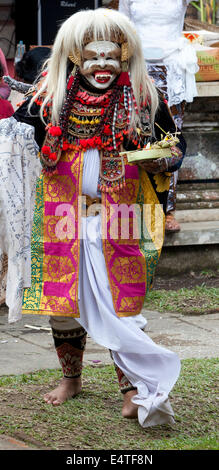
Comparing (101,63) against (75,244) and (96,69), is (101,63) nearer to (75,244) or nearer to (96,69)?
(96,69)

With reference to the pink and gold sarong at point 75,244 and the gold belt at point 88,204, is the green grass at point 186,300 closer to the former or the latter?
the pink and gold sarong at point 75,244

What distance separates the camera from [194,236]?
734 centimetres

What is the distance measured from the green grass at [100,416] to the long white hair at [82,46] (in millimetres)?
1413

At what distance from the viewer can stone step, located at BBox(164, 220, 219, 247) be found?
7.27 metres

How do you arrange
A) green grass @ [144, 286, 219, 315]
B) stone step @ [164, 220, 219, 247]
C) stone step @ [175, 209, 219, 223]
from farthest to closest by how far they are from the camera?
stone step @ [175, 209, 219, 223]
stone step @ [164, 220, 219, 247]
green grass @ [144, 286, 219, 315]

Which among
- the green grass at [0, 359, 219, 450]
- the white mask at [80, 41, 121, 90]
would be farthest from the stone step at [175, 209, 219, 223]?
the white mask at [80, 41, 121, 90]

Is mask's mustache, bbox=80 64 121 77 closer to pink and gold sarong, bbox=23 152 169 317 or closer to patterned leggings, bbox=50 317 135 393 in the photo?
pink and gold sarong, bbox=23 152 169 317

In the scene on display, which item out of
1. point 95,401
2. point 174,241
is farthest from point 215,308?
point 95,401

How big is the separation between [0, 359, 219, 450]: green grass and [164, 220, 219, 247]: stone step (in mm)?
2529

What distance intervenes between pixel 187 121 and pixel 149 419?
4348mm

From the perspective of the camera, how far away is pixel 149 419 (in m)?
3.84

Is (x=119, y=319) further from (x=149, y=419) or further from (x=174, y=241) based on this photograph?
(x=174, y=241)

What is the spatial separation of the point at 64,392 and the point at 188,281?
10.5 feet

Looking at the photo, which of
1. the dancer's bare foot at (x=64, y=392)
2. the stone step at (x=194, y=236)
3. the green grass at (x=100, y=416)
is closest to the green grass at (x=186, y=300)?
the stone step at (x=194, y=236)
